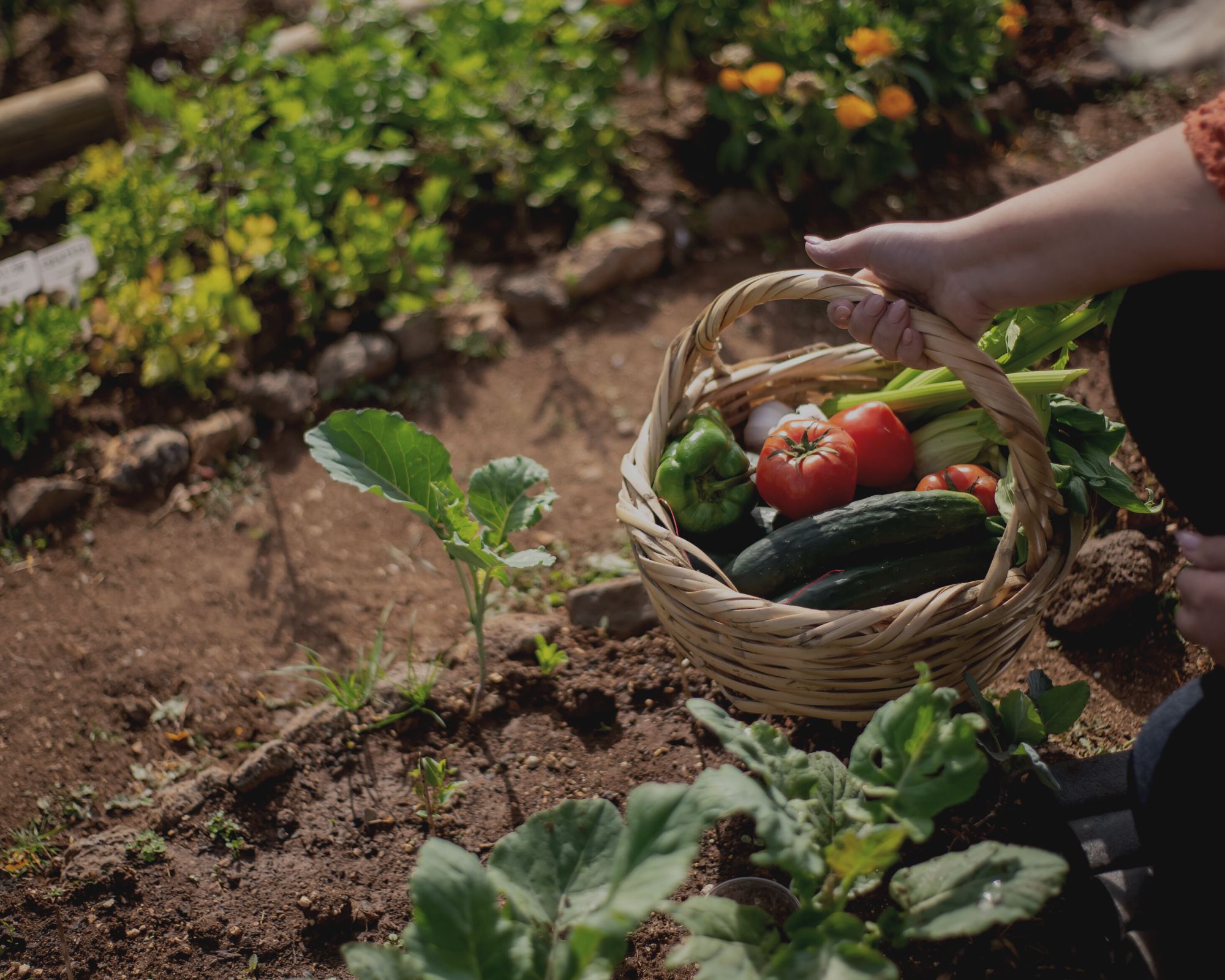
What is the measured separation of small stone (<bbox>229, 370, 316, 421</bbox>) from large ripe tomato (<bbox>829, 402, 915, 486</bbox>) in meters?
2.01

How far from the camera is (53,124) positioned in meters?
4.34

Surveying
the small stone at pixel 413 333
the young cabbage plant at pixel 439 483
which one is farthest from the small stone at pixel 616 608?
the small stone at pixel 413 333

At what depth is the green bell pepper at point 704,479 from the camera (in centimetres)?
205

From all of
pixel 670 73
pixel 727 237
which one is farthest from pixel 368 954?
pixel 670 73

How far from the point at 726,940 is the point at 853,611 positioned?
0.66 metres

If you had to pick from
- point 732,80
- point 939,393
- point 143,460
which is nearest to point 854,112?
point 732,80

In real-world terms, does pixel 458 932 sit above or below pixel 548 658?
above

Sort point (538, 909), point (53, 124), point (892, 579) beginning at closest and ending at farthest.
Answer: point (538, 909) → point (892, 579) → point (53, 124)

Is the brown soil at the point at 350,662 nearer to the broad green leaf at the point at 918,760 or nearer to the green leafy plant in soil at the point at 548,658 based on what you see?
the green leafy plant in soil at the point at 548,658

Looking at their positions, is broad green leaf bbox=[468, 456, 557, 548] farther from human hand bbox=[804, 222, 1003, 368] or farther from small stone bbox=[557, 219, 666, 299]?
small stone bbox=[557, 219, 666, 299]

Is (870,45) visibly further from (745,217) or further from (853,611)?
(853,611)

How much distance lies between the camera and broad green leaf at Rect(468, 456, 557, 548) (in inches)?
84.7

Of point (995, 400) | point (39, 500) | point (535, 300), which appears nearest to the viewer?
point (995, 400)

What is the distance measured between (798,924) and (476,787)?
99 cm
